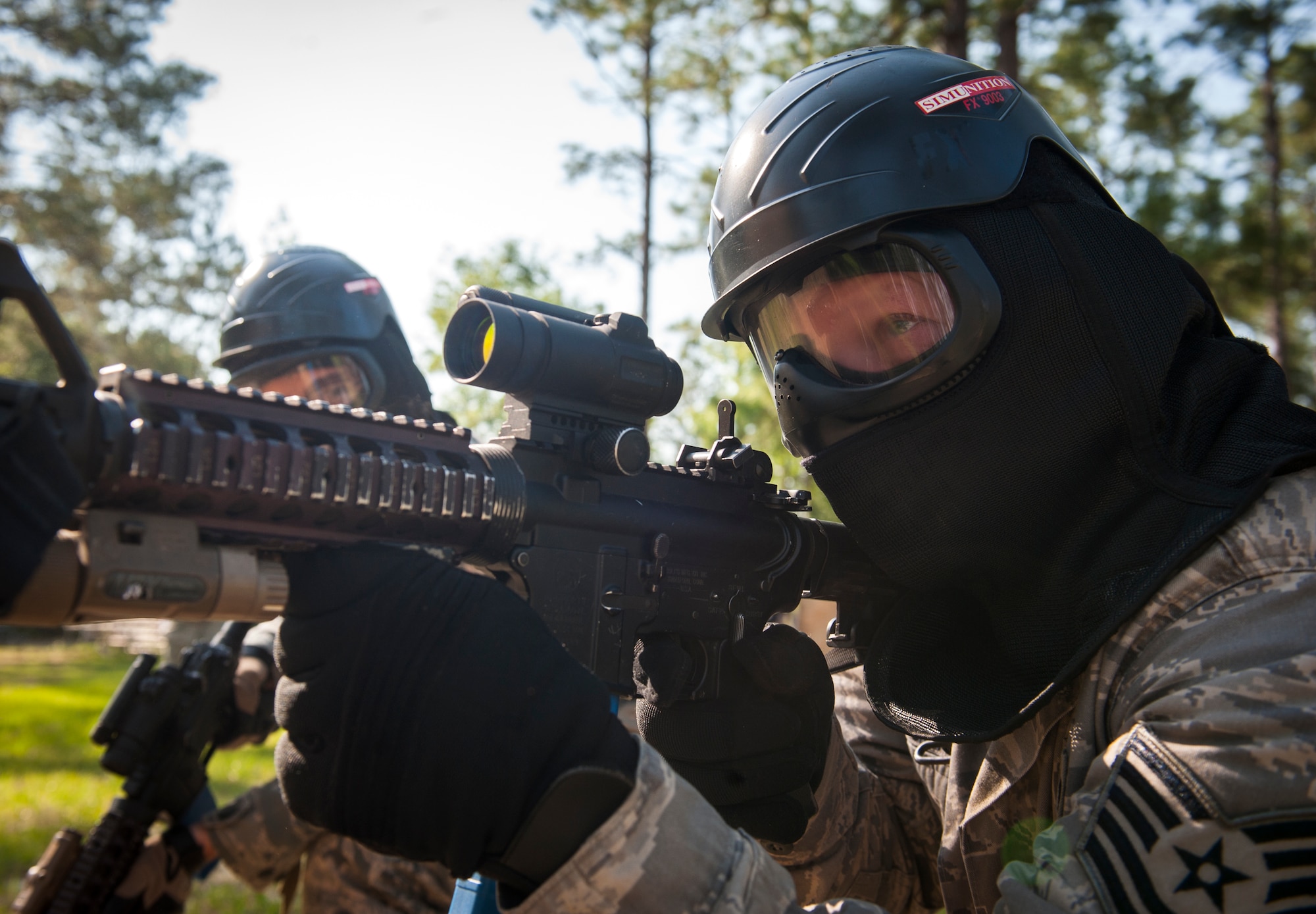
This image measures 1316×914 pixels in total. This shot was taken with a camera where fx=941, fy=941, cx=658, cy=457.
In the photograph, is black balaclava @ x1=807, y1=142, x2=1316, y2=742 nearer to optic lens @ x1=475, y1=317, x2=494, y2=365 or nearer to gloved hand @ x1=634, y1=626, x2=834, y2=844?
gloved hand @ x1=634, y1=626, x2=834, y2=844

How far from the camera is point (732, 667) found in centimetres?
260

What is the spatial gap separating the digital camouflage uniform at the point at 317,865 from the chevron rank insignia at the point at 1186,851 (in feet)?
7.29

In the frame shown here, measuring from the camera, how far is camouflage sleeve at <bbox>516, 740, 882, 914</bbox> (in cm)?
152

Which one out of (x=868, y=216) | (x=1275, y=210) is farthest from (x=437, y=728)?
(x=1275, y=210)

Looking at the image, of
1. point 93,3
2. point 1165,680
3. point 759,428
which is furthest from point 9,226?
point 1165,680

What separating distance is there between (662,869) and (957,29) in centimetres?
1128

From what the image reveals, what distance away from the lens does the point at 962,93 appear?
2.41 metres

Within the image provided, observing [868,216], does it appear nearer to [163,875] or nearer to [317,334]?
[317,334]

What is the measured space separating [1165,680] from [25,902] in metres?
4.55

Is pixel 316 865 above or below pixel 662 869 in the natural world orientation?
below

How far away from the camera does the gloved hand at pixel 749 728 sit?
8.16ft

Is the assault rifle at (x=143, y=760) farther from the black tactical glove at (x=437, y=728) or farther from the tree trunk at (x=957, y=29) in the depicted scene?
the tree trunk at (x=957, y=29)

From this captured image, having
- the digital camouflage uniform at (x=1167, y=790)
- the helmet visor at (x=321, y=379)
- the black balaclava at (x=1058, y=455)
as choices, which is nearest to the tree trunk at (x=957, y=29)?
the helmet visor at (x=321, y=379)

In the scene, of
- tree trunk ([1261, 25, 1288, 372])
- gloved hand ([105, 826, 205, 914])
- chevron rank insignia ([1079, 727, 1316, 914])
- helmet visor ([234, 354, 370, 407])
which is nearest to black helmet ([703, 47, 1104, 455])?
chevron rank insignia ([1079, 727, 1316, 914])
